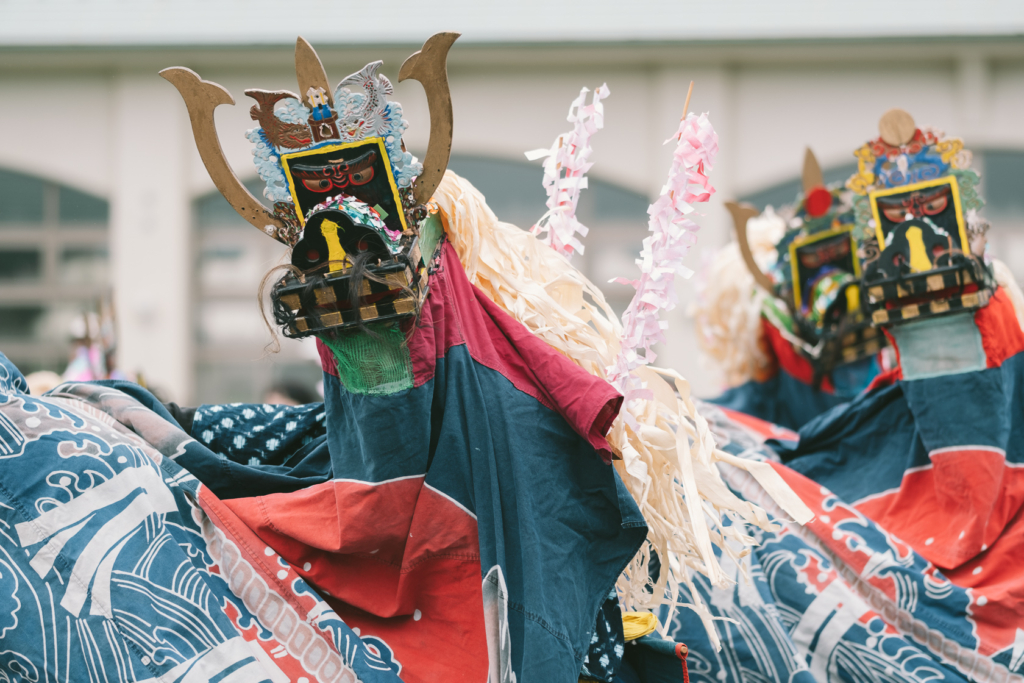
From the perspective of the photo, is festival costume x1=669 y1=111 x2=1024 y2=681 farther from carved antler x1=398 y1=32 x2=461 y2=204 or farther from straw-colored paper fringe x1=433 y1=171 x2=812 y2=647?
carved antler x1=398 y1=32 x2=461 y2=204

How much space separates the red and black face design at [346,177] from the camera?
1.71 metres

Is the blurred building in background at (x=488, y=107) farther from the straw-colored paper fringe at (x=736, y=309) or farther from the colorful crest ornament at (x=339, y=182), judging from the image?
the colorful crest ornament at (x=339, y=182)

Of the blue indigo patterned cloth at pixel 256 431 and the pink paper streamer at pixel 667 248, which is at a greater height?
the pink paper streamer at pixel 667 248

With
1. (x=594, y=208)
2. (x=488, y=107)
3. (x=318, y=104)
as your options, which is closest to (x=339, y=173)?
(x=318, y=104)

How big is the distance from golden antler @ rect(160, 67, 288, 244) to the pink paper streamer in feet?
2.43

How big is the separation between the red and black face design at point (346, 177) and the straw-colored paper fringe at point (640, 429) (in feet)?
0.78

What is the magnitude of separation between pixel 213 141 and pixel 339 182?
0.28 m

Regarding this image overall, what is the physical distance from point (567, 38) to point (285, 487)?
6.51 m

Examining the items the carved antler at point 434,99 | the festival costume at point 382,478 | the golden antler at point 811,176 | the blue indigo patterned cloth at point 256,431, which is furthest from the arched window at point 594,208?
the carved antler at point 434,99

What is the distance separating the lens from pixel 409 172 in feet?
5.74

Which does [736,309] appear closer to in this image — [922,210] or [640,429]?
[922,210]

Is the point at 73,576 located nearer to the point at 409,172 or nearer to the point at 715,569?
the point at 409,172

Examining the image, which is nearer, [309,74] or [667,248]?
[309,74]

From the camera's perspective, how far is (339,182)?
171 cm
